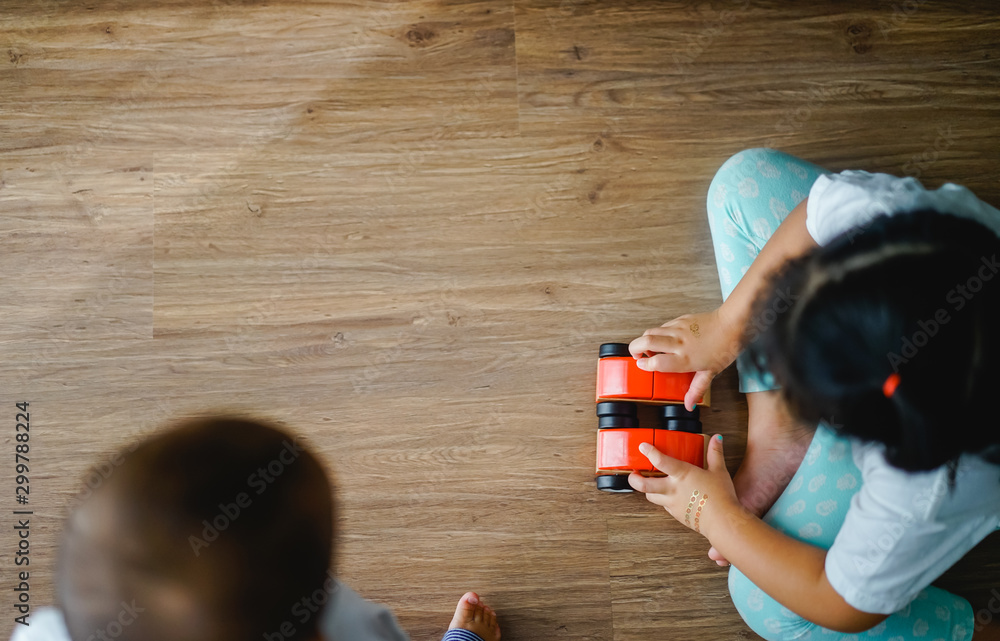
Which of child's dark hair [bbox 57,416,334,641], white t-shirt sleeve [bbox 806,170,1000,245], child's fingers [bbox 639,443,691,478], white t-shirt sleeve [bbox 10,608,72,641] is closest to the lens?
child's dark hair [bbox 57,416,334,641]

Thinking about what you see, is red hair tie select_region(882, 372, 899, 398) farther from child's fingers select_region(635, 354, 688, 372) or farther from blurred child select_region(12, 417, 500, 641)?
blurred child select_region(12, 417, 500, 641)

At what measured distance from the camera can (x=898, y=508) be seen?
0.66 metres

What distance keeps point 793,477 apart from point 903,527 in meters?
0.29

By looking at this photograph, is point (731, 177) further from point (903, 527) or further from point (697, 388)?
point (903, 527)

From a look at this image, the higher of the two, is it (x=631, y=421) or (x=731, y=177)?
(x=731, y=177)

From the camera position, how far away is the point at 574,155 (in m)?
1.13

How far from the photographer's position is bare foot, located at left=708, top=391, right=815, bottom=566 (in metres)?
0.99

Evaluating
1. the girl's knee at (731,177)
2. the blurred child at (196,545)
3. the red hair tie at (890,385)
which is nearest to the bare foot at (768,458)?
the girl's knee at (731,177)

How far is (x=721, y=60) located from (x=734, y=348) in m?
0.53

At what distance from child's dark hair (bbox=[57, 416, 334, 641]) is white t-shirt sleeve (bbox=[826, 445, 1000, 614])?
22.2 inches

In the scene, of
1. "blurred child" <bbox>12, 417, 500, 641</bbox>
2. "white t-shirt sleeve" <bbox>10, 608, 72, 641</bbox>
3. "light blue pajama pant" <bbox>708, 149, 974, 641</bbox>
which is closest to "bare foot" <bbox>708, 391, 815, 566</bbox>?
"light blue pajama pant" <bbox>708, 149, 974, 641</bbox>

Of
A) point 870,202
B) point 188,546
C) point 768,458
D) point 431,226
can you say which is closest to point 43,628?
→ point 188,546

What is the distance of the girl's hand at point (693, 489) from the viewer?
3.02 feet

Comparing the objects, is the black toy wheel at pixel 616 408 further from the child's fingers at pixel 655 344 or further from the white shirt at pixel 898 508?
the white shirt at pixel 898 508
